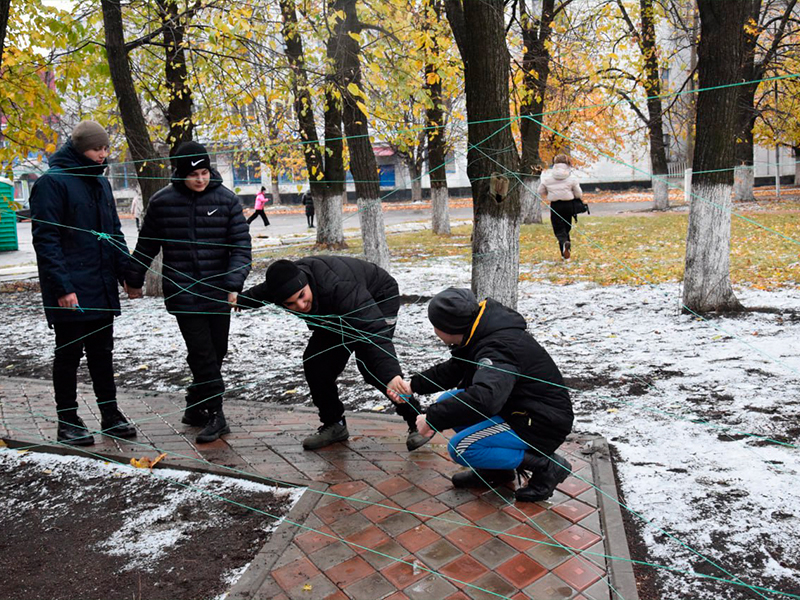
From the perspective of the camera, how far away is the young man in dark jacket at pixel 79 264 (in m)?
3.95

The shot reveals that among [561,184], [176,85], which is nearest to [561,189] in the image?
[561,184]

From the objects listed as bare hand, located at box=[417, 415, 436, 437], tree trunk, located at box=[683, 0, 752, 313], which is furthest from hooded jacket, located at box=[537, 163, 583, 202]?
bare hand, located at box=[417, 415, 436, 437]

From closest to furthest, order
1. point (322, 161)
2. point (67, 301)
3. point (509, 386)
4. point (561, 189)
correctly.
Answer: point (509, 386) < point (67, 301) < point (561, 189) < point (322, 161)

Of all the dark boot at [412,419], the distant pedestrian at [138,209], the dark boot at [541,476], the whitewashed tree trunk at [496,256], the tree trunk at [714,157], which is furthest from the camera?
the distant pedestrian at [138,209]

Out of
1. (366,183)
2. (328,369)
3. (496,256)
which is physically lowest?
(328,369)

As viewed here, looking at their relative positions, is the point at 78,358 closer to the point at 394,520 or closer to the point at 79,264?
the point at 79,264

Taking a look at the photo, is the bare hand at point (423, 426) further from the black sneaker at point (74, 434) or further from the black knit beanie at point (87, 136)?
the black knit beanie at point (87, 136)

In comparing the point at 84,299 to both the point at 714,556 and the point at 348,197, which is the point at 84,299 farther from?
the point at 348,197

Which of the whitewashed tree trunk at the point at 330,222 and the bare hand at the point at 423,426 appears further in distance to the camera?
the whitewashed tree trunk at the point at 330,222

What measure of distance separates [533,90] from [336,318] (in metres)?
9.02

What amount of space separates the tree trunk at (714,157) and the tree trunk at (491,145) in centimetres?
204

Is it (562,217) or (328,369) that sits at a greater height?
(562,217)

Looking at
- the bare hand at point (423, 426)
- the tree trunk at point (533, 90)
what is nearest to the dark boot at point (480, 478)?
the bare hand at point (423, 426)

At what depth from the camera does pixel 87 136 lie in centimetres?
398
